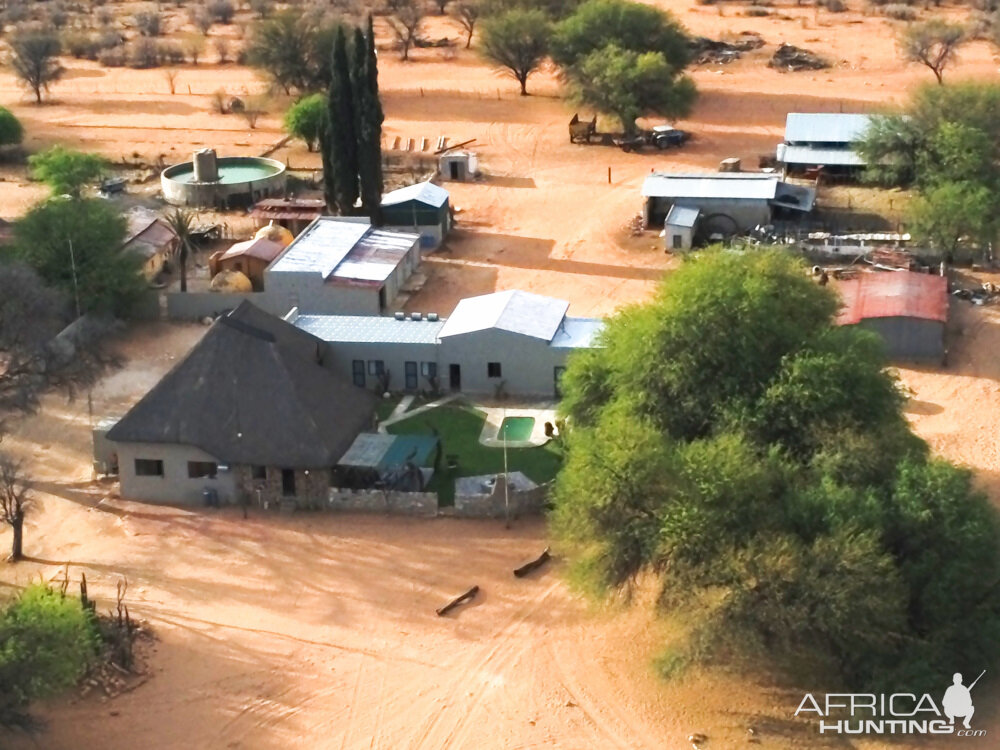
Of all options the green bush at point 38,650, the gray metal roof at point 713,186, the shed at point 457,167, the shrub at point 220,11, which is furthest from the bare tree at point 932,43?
the green bush at point 38,650

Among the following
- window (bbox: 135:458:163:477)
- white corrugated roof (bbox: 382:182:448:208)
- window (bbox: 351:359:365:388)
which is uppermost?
white corrugated roof (bbox: 382:182:448:208)

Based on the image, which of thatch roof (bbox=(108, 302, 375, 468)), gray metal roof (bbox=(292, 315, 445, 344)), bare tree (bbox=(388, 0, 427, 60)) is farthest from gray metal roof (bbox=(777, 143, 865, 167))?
bare tree (bbox=(388, 0, 427, 60))

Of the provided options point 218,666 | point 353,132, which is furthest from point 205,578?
point 353,132

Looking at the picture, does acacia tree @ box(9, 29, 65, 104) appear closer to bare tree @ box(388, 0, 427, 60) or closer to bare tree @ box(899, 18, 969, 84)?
bare tree @ box(388, 0, 427, 60)

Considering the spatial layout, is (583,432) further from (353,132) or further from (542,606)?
(353,132)

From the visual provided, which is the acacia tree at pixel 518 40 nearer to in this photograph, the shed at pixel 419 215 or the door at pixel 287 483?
the shed at pixel 419 215

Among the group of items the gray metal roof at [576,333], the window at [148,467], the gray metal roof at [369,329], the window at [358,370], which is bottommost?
the window at [148,467]
